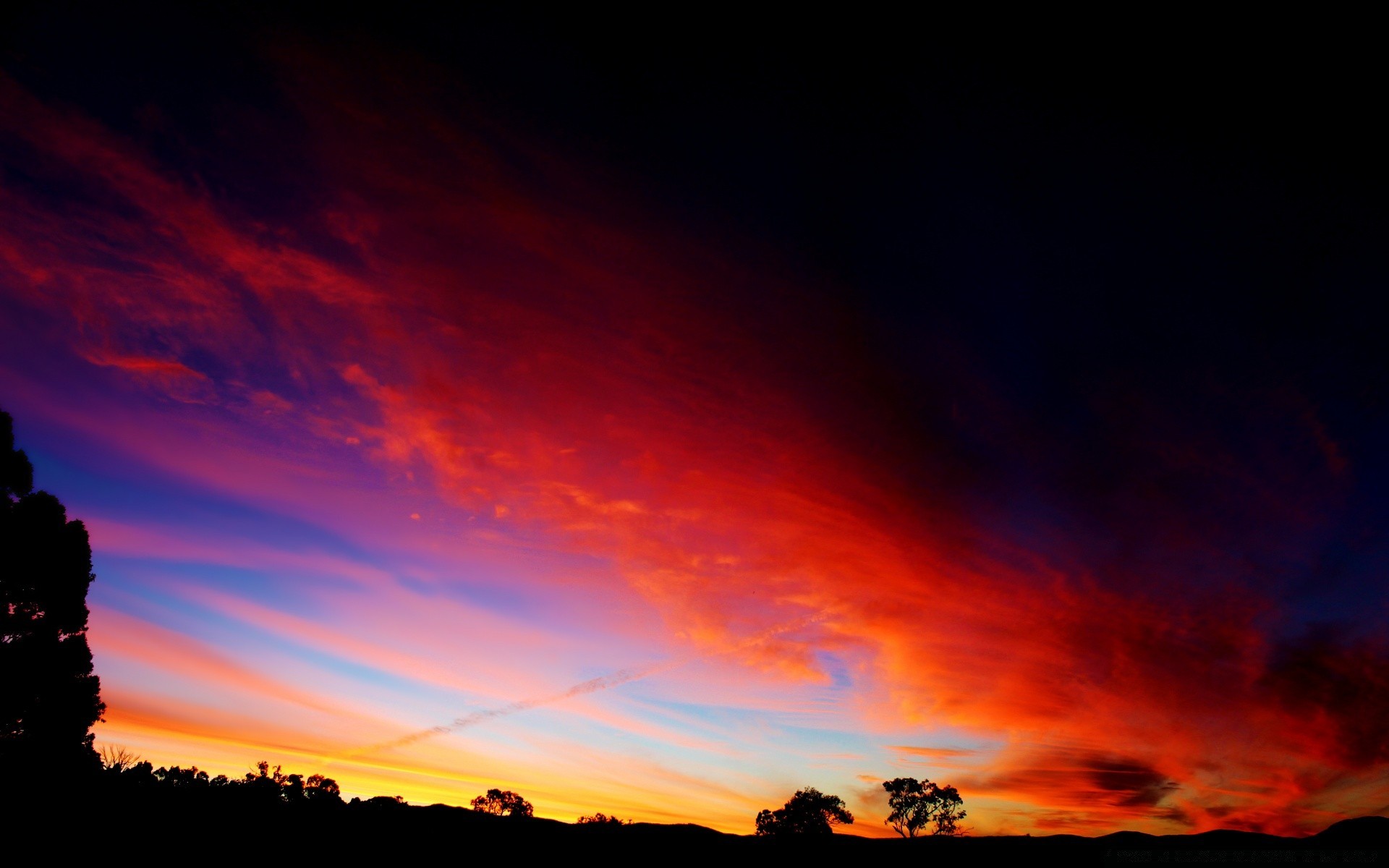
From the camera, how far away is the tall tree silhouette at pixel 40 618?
21938mm

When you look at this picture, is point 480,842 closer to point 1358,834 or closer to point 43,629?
point 43,629

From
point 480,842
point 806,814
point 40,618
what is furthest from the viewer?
point 806,814

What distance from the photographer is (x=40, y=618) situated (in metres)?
22.9

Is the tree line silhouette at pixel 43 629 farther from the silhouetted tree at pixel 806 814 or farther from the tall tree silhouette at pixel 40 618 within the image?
the silhouetted tree at pixel 806 814

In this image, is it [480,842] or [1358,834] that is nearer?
[480,842]

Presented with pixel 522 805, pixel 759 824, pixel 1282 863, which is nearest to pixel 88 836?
pixel 1282 863

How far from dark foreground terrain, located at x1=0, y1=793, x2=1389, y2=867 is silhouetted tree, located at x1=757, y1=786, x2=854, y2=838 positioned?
38702 millimetres

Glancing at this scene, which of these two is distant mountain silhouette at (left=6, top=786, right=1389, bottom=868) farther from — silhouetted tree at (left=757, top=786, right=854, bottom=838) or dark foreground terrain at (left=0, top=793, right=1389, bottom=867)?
silhouetted tree at (left=757, top=786, right=854, bottom=838)

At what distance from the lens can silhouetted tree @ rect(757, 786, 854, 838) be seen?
59291mm

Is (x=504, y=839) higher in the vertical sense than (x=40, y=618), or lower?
lower

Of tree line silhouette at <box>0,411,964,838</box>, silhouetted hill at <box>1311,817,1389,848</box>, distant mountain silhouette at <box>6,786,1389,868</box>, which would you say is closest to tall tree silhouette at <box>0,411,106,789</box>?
tree line silhouette at <box>0,411,964,838</box>

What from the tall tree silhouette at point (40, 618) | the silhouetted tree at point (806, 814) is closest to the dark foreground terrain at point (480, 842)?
the tall tree silhouette at point (40, 618)

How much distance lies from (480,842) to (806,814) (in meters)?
53.8

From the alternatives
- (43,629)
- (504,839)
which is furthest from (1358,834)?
(43,629)
